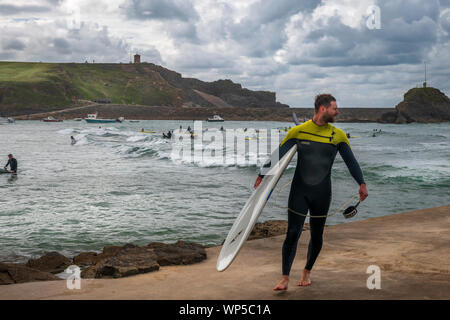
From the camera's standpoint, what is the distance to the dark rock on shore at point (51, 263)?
7.54m

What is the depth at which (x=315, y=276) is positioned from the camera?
5176 mm

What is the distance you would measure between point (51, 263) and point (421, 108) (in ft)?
469

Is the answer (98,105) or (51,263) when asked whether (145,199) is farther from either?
(98,105)

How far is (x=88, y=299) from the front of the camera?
471 centimetres

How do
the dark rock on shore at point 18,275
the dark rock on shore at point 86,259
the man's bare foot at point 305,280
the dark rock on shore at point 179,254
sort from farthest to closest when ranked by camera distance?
the dark rock on shore at point 86,259, the dark rock on shore at point 179,254, the dark rock on shore at point 18,275, the man's bare foot at point 305,280

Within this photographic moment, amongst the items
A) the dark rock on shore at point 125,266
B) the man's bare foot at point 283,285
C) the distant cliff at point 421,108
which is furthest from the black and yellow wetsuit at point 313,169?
the distant cliff at point 421,108

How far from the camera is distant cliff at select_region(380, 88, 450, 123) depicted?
13088 centimetres

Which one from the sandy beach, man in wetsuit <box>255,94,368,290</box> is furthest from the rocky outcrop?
man in wetsuit <box>255,94,368,290</box>

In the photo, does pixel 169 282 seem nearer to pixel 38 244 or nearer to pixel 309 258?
pixel 309 258

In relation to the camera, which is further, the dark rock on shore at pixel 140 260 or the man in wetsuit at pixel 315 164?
the dark rock on shore at pixel 140 260

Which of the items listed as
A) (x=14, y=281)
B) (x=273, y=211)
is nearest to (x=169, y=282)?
(x=14, y=281)

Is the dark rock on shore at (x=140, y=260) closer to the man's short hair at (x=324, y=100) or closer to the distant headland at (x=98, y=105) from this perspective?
the man's short hair at (x=324, y=100)

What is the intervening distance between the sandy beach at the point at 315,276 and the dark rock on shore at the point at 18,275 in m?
0.55

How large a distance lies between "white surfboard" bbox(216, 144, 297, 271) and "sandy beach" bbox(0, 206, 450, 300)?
52 centimetres
